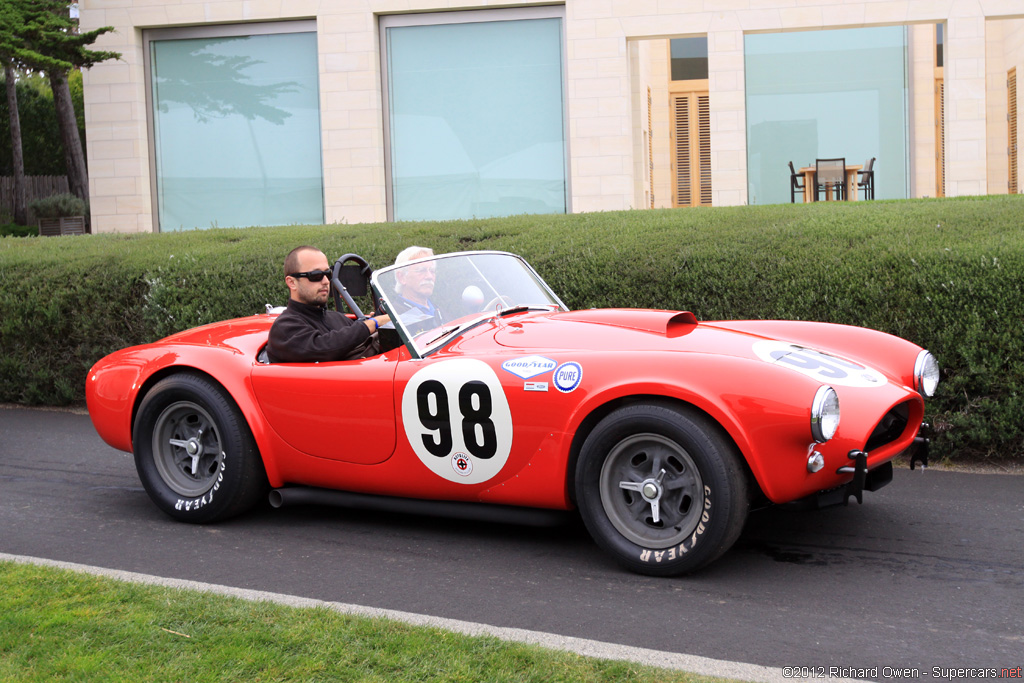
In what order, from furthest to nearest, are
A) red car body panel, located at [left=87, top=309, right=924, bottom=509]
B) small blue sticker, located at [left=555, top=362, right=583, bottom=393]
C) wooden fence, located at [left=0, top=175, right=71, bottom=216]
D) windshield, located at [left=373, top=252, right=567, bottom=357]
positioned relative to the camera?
1. wooden fence, located at [left=0, top=175, right=71, bottom=216]
2. windshield, located at [left=373, top=252, right=567, bottom=357]
3. small blue sticker, located at [left=555, top=362, right=583, bottom=393]
4. red car body panel, located at [left=87, top=309, right=924, bottom=509]

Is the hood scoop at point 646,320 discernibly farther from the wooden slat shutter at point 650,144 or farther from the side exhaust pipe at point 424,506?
the wooden slat shutter at point 650,144

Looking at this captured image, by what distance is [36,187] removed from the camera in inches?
1071

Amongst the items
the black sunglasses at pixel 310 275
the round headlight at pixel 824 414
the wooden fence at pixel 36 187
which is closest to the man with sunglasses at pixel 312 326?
the black sunglasses at pixel 310 275

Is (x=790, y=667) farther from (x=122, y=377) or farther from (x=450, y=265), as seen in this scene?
(x=122, y=377)

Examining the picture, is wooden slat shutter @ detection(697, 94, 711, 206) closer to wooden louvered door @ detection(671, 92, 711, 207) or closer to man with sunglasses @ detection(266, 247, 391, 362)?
wooden louvered door @ detection(671, 92, 711, 207)

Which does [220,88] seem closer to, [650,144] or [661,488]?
[650,144]

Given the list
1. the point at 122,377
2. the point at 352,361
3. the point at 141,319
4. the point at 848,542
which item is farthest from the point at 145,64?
the point at 848,542

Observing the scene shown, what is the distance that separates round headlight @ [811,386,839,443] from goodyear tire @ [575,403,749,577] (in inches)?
13.6

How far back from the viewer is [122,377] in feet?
16.8

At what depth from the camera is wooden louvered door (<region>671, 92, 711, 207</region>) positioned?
1692cm

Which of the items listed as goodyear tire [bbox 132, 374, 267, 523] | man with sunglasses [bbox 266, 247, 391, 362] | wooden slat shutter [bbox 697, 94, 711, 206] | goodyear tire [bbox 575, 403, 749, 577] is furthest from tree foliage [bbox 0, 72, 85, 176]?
goodyear tire [bbox 575, 403, 749, 577]

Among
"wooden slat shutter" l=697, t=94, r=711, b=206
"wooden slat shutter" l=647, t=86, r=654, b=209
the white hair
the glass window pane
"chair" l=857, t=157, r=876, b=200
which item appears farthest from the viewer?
"wooden slat shutter" l=697, t=94, r=711, b=206

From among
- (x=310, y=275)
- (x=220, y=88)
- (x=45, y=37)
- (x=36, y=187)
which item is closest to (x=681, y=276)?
(x=310, y=275)

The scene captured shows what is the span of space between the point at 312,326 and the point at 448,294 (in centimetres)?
73
